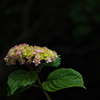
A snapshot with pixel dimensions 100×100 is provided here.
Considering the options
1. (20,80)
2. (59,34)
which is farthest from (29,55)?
(59,34)

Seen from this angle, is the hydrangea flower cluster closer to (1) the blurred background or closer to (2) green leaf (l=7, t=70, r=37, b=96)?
(2) green leaf (l=7, t=70, r=37, b=96)

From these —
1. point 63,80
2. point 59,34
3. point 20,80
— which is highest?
point 59,34

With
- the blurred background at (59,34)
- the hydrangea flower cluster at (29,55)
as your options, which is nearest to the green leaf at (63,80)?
the hydrangea flower cluster at (29,55)

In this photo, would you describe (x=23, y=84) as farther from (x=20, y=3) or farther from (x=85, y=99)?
(x=20, y=3)

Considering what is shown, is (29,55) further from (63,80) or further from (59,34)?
(59,34)

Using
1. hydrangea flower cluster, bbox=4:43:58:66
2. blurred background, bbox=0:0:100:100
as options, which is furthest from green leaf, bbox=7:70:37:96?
blurred background, bbox=0:0:100:100

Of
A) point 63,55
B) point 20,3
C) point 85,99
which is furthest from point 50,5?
point 85,99
